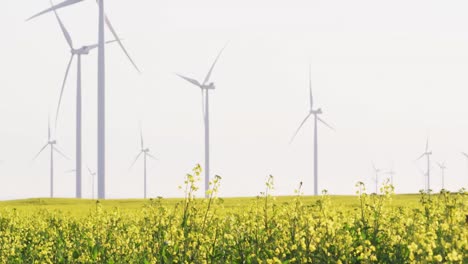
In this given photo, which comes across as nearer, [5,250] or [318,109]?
[5,250]

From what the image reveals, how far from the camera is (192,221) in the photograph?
9977mm

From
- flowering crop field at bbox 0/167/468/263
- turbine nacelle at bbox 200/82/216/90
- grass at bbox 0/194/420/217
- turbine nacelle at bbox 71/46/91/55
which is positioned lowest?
grass at bbox 0/194/420/217

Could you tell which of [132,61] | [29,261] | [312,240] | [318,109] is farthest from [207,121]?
[312,240]

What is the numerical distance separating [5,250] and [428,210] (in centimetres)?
721

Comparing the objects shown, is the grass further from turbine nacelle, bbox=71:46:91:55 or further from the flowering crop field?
turbine nacelle, bbox=71:46:91:55

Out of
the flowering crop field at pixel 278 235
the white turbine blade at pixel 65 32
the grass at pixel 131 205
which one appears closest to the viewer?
the flowering crop field at pixel 278 235

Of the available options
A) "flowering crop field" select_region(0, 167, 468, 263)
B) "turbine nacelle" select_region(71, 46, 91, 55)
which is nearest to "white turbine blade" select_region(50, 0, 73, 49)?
"turbine nacelle" select_region(71, 46, 91, 55)

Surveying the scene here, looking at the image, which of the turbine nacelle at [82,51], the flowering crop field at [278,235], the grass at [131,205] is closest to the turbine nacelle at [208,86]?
the turbine nacelle at [82,51]

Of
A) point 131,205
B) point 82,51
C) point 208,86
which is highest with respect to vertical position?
point 82,51

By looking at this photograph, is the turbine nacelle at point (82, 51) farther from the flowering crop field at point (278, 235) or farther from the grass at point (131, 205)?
the flowering crop field at point (278, 235)

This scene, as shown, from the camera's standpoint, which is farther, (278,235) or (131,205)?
(131,205)

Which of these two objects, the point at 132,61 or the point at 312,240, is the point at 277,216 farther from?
the point at 132,61

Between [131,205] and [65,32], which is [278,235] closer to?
[131,205]

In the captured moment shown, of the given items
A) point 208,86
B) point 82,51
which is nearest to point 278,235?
point 208,86
